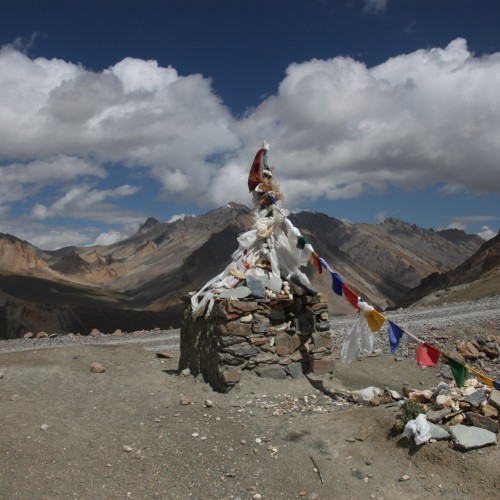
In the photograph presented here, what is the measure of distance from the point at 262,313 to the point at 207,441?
304cm

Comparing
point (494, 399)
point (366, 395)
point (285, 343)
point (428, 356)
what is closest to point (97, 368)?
point (285, 343)

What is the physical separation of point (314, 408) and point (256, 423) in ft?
4.11

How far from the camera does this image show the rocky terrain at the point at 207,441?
266 inches

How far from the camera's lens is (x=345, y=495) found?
21.9 feet

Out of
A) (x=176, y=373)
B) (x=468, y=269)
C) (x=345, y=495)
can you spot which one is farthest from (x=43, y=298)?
(x=345, y=495)

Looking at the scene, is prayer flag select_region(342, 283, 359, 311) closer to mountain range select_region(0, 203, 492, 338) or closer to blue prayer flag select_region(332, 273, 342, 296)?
blue prayer flag select_region(332, 273, 342, 296)

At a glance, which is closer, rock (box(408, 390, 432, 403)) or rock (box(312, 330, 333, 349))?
rock (box(408, 390, 432, 403))

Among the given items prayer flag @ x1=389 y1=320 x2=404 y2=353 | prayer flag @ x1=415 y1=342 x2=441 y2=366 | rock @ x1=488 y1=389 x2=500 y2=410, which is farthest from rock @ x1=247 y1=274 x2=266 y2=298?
rock @ x1=488 y1=389 x2=500 y2=410

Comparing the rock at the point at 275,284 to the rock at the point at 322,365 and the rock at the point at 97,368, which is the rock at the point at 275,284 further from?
the rock at the point at 97,368

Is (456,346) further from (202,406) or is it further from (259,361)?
(202,406)

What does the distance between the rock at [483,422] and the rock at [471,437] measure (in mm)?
98

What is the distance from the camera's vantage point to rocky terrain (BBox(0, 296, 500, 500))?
677 centimetres

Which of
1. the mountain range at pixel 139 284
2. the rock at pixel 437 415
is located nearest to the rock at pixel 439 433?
the rock at pixel 437 415

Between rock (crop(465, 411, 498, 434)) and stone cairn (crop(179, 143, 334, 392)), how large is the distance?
165 inches
